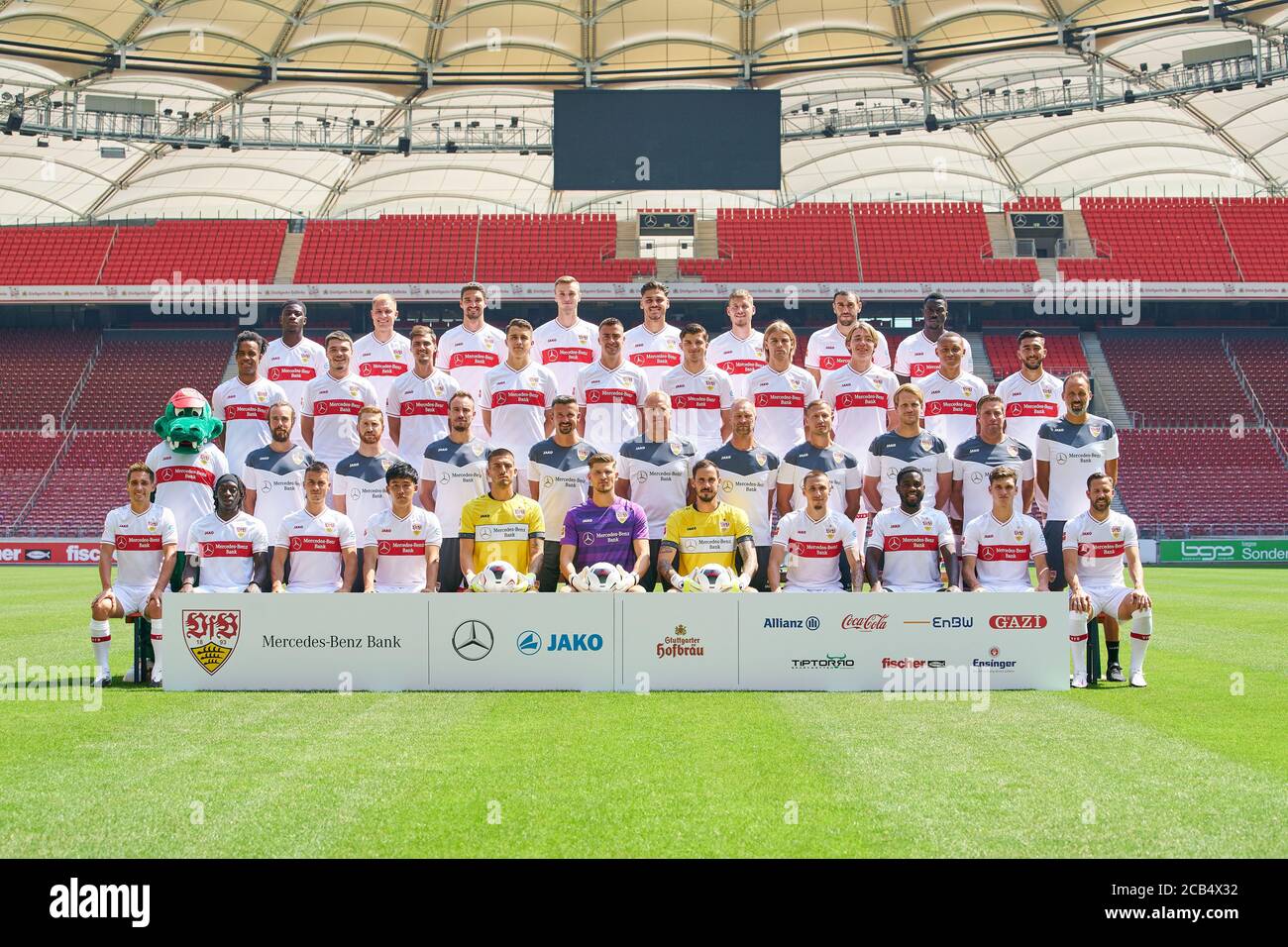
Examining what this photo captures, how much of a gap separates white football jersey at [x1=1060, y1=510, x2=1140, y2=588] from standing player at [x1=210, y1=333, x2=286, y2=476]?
7265 millimetres

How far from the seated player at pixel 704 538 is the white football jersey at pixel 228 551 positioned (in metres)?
3.33

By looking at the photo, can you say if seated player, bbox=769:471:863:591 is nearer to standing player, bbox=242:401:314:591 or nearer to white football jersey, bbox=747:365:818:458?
white football jersey, bbox=747:365:818:458

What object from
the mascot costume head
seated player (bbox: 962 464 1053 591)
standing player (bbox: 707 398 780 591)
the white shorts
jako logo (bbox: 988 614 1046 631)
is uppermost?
the mascot costume head

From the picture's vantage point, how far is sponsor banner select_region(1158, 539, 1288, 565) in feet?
101

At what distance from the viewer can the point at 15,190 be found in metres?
40.2

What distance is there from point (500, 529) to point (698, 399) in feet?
8.95

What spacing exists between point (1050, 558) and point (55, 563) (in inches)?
1107

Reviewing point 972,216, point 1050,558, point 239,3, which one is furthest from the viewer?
point 972,216

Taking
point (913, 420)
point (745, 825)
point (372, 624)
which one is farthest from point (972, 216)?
point (745, 825)

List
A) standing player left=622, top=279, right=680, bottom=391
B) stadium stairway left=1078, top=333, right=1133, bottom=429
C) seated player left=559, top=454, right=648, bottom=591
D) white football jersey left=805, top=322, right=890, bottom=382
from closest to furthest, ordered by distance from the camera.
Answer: seated player left=559, top=454, right=648, bottom=591 → standing player left=622, top=279, right=680, bottom=391 → white football jersey left=805, top=322, right=890, bottom=382 → stadium stairway left=1078, top=333, right=1133, bottom=429

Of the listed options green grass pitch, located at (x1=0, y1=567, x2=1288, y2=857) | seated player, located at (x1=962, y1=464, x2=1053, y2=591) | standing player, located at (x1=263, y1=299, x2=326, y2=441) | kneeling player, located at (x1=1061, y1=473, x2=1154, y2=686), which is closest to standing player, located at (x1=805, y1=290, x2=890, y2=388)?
seated player, located at (x1=962, y1=464, x2=1053, y2=591)

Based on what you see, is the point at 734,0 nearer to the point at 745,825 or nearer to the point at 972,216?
the point at 972,216

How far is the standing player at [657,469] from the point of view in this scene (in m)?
10.7

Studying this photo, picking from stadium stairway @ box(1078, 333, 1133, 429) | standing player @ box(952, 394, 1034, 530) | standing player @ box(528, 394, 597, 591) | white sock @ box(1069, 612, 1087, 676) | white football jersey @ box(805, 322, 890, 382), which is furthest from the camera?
stadium stairway @ box(1078, 333, 1133, 429)
